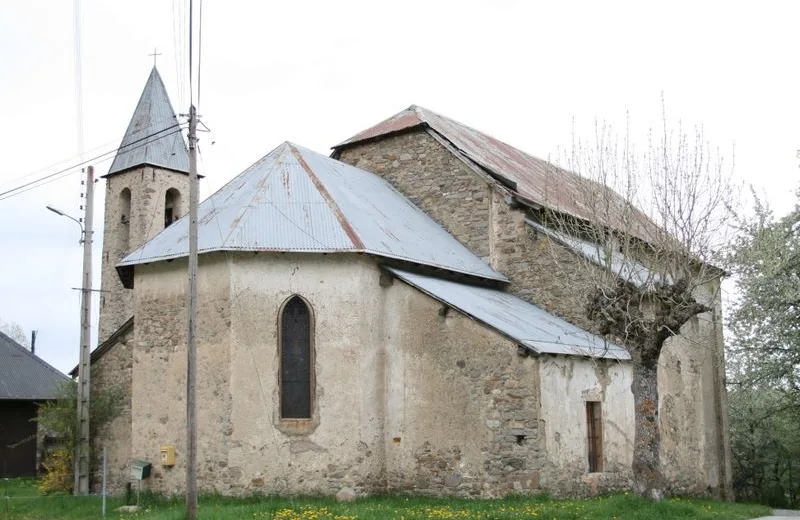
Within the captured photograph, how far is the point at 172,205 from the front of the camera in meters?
35.3

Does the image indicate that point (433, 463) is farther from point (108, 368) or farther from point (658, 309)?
point (108, 368)

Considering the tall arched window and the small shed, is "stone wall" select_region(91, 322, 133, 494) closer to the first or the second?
the tall arched window

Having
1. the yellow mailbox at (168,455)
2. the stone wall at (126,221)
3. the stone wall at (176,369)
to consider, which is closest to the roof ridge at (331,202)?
the stone wall at (176,369)

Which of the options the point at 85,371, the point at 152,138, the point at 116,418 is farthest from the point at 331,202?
the point at 152,138

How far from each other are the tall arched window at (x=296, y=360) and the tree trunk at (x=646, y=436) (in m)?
6.32

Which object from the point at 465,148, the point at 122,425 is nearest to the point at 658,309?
the point at 465,148

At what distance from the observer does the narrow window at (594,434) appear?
61.4ft

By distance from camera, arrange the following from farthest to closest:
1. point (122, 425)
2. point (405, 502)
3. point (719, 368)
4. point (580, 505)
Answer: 1. point (719, 368)
2. point (122, 425)
3. point (405, 502)
4. point (580, 505)

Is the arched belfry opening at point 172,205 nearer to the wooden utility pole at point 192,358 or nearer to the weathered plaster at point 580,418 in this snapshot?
the wooden utility pole at point 192,358

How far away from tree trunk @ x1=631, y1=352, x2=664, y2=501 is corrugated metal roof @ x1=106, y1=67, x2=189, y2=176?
76.8ft

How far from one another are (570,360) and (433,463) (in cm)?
357

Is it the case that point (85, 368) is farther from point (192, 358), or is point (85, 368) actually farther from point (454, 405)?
point (454, 405)

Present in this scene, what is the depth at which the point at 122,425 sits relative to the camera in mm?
20984

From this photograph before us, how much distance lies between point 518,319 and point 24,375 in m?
21.4
